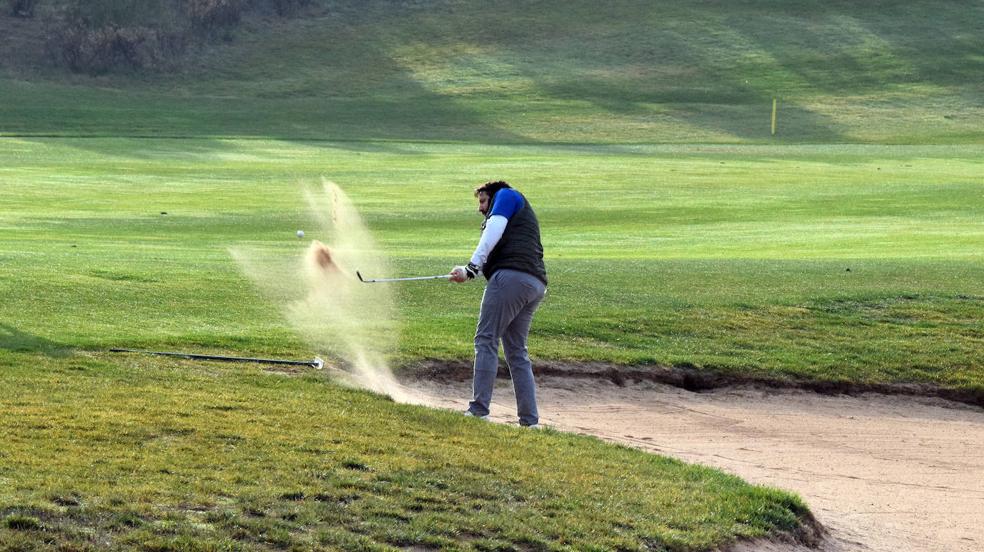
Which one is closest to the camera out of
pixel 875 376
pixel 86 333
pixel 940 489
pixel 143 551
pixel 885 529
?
pixel 143 551

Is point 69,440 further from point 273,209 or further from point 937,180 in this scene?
point 937,180

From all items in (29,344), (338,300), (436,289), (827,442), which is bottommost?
(436,289)

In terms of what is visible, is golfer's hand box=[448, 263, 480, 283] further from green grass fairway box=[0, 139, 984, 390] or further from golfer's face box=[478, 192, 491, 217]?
green grass fairway box=[0, 139, 984, 390]

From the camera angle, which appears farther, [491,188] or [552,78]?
[552,78]

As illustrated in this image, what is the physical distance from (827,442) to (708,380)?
7.46 ft

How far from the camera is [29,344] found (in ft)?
48.1

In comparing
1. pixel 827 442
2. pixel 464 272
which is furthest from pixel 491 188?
pixel 827 442

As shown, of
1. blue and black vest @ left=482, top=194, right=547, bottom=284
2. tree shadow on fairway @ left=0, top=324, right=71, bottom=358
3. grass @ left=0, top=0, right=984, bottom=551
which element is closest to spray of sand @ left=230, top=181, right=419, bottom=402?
grass @ left=0, top=0, right=984, bottom=551

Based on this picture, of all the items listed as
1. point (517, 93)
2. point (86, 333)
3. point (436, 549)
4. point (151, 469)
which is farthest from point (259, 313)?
point (517, 93)

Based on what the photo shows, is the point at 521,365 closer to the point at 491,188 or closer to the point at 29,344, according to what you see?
the point at 491,188

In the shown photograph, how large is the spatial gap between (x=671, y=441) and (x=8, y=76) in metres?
79.7

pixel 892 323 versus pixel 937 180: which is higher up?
pixel 892 323

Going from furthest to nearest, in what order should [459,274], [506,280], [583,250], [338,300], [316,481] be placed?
1. [583,250]
2. [338,300]
3. [506,280]
4. [459,274]
5. [316,481]

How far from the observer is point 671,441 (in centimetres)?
1388
